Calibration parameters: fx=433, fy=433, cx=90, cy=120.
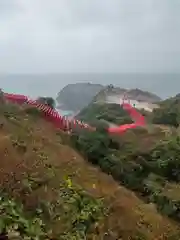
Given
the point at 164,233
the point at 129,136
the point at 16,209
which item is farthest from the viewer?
the point at 129,136

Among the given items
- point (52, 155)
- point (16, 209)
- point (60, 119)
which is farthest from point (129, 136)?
point (16, 209)

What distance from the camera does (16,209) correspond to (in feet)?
19.1

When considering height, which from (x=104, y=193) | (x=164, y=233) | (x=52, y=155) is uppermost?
(x=52, y=155)

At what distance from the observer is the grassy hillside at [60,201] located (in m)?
5.91

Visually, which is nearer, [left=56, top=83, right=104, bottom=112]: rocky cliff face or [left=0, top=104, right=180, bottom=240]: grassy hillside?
[left=0, top=104, right=180, bottom=240]: grassy hillside

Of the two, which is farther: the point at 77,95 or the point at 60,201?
the point at 77,95

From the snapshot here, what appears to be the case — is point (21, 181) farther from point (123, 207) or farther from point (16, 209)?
point (123, 207)

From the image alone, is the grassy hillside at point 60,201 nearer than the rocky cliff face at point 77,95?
Yes

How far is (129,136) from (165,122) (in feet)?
17.4

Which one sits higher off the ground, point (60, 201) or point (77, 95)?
point (77, 95)

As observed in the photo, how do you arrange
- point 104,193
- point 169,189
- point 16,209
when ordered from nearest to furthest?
point 16,209, point 104,193, point 169,189

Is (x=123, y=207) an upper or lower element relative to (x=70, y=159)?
lower

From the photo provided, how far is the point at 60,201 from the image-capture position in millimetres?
6613

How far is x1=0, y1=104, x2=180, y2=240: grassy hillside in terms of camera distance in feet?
19.4
